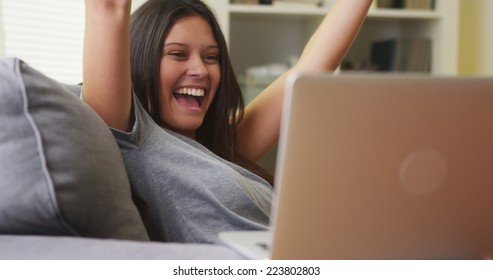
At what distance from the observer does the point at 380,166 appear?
777 mm

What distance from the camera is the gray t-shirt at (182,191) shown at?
4.17ft

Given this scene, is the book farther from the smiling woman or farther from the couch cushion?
the couch cushion

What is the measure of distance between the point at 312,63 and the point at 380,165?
3.45 ft

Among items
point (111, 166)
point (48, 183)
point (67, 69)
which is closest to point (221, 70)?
point (111, 166)

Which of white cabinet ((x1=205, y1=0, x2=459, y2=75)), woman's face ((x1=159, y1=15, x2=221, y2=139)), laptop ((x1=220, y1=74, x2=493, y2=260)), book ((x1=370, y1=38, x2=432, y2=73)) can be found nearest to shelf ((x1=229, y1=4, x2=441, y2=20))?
white cabinet ((x1=205, y1=0, x2=459, y2=75))

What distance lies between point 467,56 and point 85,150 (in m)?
3.05

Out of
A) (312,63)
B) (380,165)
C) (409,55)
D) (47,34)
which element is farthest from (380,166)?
(409,55)

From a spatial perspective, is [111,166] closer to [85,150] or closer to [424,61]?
[85,150]

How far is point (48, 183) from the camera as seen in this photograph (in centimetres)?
88

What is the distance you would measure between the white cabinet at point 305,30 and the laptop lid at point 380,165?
255 cm

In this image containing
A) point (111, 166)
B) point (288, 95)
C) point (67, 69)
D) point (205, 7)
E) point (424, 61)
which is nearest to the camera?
point (288, 95)

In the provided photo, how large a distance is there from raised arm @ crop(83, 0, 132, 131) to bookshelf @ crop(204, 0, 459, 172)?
6.76 ft

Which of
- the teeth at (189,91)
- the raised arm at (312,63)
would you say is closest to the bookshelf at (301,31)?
the raised arm at (312,63)

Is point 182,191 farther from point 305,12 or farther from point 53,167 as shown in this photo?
point 305,12
